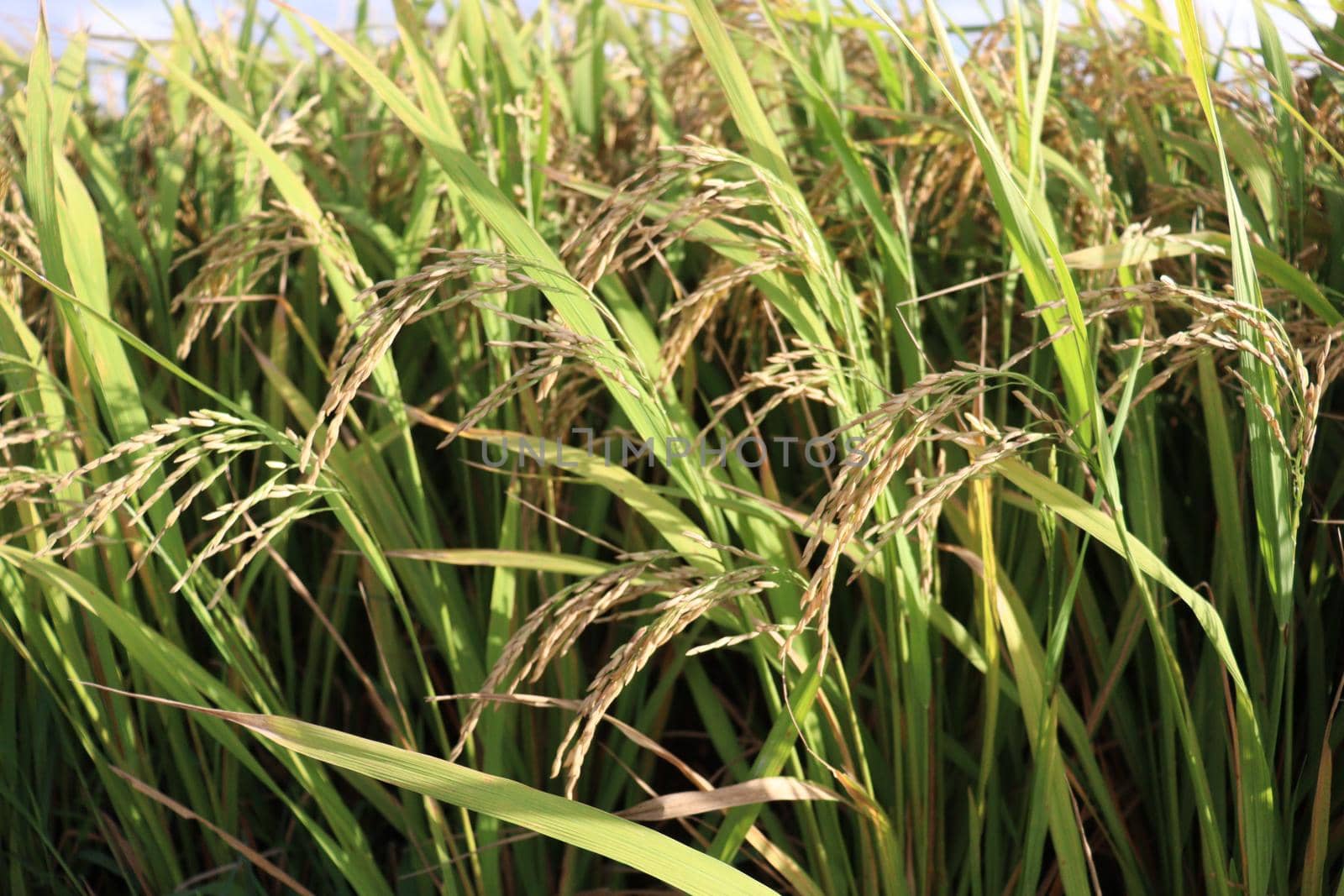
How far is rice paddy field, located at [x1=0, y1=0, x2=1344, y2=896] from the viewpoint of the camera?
83 centimetres

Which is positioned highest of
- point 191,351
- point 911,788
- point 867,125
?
point 867,125

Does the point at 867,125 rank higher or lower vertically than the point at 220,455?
higher

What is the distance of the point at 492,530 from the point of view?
141cm

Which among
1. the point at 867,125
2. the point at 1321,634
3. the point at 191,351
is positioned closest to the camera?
the point at 1321,634

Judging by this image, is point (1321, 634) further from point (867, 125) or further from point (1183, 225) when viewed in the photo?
point (867, 125)

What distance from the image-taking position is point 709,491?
0.99 meters

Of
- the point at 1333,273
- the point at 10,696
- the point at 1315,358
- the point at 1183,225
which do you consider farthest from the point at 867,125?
the point at 10,696

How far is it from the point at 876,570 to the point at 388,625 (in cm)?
63

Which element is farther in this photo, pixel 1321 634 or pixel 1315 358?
pixel 1321 634

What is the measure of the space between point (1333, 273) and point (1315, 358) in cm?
25

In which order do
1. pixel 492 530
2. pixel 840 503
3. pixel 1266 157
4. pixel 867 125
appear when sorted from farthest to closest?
1. pixel 867 125
2. pixel 492 530
3. pixel 1266 157
4. pixel 840 503

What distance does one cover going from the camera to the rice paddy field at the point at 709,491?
83cm

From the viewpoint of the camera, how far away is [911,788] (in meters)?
1.03

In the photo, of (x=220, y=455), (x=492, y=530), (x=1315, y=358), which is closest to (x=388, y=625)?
(x=492, y=530)
